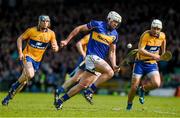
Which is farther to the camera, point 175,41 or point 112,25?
point 175,41

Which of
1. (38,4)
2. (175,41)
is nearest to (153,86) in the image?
(175,41)

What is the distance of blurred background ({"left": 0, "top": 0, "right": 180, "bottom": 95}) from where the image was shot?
34594 mm

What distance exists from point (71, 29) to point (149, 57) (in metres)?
21.2

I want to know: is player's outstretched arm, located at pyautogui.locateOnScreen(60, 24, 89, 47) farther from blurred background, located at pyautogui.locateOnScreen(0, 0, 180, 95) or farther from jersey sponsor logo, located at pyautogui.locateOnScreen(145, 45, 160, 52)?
blurred background, located at pyautogui.locateOnScreen(0, 0, 180, 95)

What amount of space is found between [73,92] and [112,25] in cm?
207

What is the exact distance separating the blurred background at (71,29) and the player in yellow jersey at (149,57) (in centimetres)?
1216

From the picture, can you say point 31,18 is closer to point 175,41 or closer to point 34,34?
point 175,41

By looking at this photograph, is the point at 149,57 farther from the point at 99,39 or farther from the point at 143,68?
the point at 99,39

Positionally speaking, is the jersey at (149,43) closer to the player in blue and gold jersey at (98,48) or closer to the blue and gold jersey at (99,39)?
the player in blue and gold jersey at (98,48)

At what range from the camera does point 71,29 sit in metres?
40.2

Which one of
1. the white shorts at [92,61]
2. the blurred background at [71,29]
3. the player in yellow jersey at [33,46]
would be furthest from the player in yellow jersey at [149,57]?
the blurred background at [71,29]

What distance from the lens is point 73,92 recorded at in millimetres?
17391

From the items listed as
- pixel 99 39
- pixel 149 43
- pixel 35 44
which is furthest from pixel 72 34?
pixel 35 44

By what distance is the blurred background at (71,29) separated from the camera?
1362 inches
